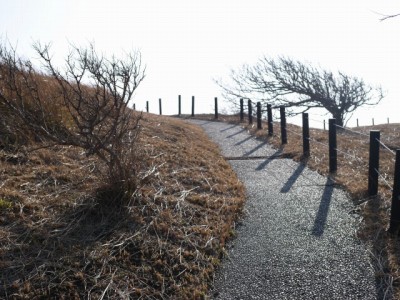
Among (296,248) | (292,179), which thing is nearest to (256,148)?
(292,179)

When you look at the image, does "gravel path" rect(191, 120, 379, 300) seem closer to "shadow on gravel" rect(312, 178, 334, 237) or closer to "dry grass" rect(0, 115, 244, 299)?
"shadow on gravel" rect(312, 178, 334, 237)

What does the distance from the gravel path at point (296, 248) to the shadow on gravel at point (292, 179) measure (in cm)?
2

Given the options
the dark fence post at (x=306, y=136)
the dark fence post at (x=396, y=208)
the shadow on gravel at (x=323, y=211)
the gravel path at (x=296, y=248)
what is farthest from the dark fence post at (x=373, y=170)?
the dark fence post at (x=306, y=136)

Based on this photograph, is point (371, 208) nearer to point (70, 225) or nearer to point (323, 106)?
point (70, 225)

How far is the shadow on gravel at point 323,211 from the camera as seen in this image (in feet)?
17.2

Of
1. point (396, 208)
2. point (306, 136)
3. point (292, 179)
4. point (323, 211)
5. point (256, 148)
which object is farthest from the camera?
point (256, 148)

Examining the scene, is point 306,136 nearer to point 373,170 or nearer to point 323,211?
point 373,170

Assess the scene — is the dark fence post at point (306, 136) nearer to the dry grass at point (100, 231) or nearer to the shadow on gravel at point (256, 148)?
the shadow on gravel at point (256, 148)

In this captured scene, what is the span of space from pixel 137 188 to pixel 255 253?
4.94ft

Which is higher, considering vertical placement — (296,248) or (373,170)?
(373,170)

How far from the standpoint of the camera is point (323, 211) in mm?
5914

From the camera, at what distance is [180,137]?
9.91m

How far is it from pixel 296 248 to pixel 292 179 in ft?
10.2

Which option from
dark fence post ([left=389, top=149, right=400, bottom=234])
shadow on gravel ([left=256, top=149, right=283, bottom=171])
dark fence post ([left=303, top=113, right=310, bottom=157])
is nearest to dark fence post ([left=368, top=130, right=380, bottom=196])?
dark fence post ([left=389, top=149, right=400, bottom=234])
